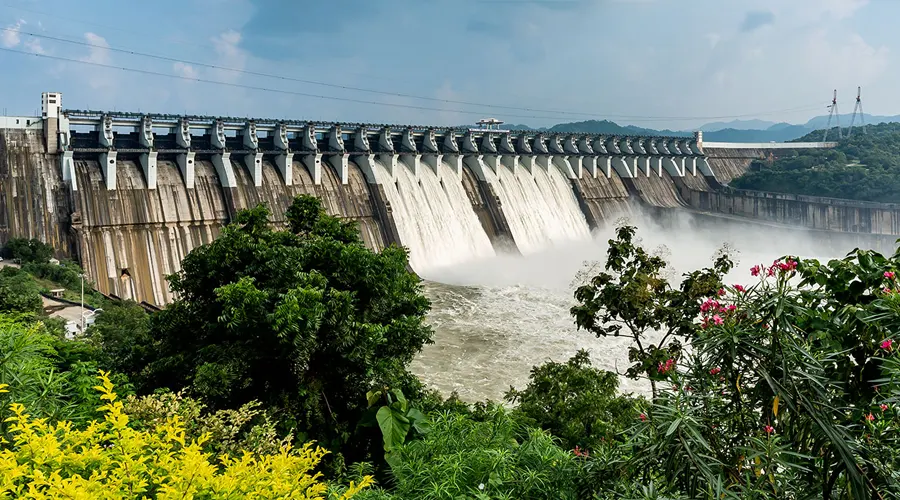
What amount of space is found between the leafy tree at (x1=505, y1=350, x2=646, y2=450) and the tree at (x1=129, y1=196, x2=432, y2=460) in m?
2.04

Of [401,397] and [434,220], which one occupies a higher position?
[434,220]

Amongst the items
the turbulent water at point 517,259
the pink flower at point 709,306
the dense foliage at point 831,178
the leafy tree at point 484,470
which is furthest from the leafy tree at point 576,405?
the dense foliage at point 831,178

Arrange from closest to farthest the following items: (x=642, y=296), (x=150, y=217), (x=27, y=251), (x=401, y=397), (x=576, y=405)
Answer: (x=401, y=397)
(x=642, y=296)
(x=576, y=405)
(x=27, y=251)
(x=150, y=217)

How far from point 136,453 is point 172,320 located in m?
6.37

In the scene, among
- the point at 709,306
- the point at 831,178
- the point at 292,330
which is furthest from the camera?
the point at 831,178

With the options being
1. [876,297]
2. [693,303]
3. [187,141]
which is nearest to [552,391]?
[693,303]

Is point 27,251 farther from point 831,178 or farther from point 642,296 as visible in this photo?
point 831,178

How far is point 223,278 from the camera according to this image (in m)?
10.5

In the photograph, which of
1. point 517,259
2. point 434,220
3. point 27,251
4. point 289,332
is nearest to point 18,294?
point 27,251

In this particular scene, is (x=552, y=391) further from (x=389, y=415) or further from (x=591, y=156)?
(x=591, y=156)

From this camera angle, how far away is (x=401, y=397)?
27.8ft

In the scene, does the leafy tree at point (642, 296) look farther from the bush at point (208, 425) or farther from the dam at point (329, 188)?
the dam at point (329, 188)

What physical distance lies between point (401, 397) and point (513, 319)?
14.4m

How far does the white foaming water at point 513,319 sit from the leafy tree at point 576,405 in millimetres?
1523
